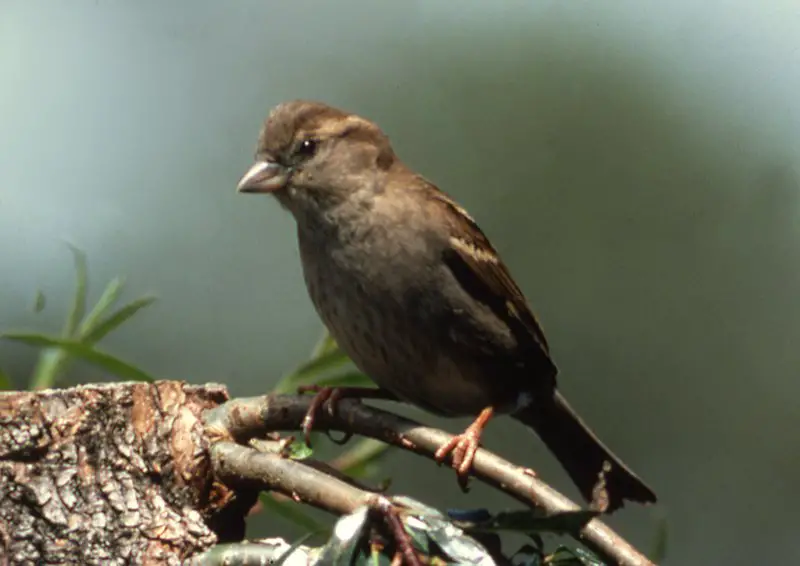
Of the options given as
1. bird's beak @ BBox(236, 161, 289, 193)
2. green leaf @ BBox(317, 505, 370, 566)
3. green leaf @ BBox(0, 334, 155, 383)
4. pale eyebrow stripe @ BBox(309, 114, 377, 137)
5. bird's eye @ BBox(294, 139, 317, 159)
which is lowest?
green leaf @ BBox(0, 334, 155, 383)

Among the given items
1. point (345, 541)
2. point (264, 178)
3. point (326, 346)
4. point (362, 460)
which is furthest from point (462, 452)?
point (264, 178)

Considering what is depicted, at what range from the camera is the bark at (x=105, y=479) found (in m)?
1.27

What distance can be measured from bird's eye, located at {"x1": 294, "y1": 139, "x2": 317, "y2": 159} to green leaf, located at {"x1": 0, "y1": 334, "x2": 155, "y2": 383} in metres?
0.51

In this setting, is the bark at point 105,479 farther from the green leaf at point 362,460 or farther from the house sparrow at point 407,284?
the house sparrow at point 407,284

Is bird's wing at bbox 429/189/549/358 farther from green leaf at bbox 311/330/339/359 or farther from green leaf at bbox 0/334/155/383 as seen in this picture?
green leaf at bbox 0/334/155/383

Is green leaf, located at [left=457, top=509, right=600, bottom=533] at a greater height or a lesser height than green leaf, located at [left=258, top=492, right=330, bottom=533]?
greater

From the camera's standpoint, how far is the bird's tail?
6.04 ft

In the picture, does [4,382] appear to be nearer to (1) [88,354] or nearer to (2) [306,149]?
(1) [88,354]

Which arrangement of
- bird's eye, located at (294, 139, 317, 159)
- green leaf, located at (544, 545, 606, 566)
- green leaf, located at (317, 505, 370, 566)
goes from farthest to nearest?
bird's eye, located at (294, 139, 317, 159), green leaf, located at (544, 545, 606, 566), green leaf, located at (317, 505, 370, 566)

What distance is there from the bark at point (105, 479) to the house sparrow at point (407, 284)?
0.41m

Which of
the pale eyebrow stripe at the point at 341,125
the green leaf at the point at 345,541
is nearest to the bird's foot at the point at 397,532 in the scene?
the green leaf at the point at 345,541

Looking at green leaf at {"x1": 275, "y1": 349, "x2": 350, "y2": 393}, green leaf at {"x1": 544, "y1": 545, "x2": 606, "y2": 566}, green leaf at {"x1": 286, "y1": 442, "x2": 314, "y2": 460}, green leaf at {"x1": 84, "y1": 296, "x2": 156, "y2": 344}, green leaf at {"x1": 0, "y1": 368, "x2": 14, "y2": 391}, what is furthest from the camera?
green leaf at {"x1": 275, "y1": 349, "x2": 350, "y2": 393}

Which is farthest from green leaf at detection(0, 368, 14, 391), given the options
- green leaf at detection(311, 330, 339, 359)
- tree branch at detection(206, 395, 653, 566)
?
green leaf at detection(311, 330, 339, 359)

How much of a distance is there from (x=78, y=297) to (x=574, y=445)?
0.96 metres
